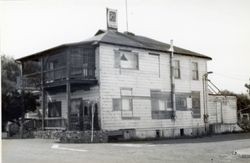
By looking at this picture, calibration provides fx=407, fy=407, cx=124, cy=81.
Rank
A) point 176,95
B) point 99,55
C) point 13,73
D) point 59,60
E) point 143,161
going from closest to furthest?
point 143,161 → point 99,55 → point 59,60 → point 176,95 → point 13,73

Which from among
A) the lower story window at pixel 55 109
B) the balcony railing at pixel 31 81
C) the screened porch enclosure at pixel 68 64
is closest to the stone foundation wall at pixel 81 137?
the screened porch enclosure at pixel 68 64

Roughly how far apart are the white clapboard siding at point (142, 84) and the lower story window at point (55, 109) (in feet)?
13.6

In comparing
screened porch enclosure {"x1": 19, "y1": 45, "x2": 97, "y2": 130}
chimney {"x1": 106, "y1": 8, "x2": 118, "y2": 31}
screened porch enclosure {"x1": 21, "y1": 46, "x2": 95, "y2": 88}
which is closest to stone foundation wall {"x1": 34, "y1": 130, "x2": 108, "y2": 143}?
screened porch enclosure {"x1": 19, "y1": 45, "x2": 97, "y2": 130}

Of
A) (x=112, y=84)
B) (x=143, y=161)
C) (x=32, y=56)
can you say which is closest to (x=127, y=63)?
(x=112, y=84)

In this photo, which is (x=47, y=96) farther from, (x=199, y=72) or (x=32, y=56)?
(x=199, y=72)

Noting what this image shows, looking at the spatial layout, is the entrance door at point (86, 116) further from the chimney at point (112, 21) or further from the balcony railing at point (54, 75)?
the chimney at point (112, 21)

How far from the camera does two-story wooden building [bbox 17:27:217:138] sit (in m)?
20.2

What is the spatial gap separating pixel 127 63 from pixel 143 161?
1100 centimetres

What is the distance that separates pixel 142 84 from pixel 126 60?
5.31 feet

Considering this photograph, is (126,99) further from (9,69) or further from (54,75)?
(9,69)

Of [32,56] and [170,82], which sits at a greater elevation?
[32,56]

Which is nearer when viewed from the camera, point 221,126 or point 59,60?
point 59,60

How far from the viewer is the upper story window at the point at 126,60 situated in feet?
68.8

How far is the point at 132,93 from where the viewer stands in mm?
21375
